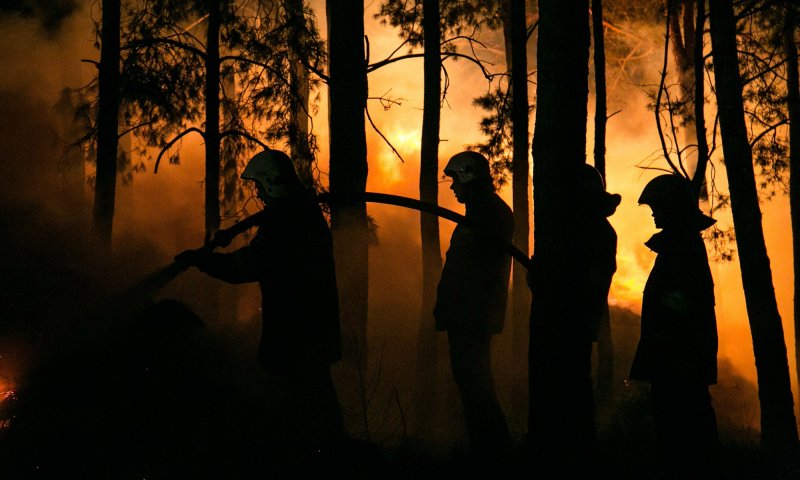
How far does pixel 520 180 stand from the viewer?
33.3ft

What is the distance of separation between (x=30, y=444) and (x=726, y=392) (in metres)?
17.6

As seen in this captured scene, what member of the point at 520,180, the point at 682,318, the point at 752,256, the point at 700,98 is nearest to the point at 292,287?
the point at 682,318

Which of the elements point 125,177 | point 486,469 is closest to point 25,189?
point 125,177

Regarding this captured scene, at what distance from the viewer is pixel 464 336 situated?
6.02m

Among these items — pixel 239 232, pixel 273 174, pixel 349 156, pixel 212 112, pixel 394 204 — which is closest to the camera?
pixel 273 174

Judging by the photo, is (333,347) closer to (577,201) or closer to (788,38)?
(577,201)

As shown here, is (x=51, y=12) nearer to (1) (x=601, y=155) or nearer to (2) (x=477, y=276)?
(1) (x=601, y=155)

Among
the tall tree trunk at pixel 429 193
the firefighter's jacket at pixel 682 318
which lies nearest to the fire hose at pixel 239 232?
the firefighter's jacket at pixel 682 318

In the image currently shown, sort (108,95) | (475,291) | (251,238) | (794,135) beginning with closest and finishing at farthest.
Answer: (475,291) → (108,95) → (794,135) → (251,238)

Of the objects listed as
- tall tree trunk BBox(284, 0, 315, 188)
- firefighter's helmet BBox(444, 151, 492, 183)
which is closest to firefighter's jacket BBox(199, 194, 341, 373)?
firefighter's helmet BBox(444, 151, 492, 183)

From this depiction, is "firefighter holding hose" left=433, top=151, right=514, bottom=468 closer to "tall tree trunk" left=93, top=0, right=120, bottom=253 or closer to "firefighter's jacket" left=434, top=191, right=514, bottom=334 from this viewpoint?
"firefighter's jacket" left=434, top=191, right=514, bottom=334

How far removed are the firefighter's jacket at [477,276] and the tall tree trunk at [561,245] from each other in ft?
4.83

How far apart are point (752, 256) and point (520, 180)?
11.2 feet

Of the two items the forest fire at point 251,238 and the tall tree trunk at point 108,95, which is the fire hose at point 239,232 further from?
the tall tree trunk at point 108,95
